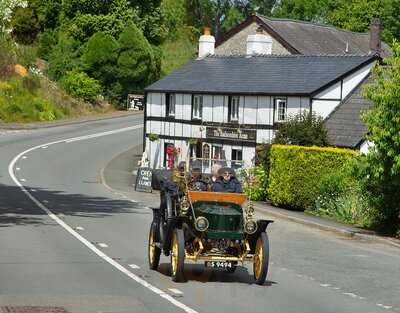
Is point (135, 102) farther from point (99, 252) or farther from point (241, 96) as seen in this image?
point (99, 252)

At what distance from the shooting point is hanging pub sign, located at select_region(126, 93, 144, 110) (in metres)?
80.0

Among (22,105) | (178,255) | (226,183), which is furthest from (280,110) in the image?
(22,105)

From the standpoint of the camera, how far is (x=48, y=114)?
71938mm

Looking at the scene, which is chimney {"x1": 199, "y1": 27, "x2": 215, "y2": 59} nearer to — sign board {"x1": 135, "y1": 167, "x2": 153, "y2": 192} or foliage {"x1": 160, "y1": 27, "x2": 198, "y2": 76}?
sign board {"x1": 135, "y1": 167, "x2": 153, "y2": 192}

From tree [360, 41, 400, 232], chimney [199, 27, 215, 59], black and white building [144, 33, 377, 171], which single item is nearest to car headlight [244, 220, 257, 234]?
tree [360, 41, 400, 232]

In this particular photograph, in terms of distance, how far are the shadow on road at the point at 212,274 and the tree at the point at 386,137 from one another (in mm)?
7834

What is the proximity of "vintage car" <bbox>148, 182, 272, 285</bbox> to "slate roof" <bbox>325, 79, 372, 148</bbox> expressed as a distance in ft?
69.7

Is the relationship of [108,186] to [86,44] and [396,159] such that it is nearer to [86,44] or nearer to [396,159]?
[396,159]

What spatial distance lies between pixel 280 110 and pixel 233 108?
3.52m

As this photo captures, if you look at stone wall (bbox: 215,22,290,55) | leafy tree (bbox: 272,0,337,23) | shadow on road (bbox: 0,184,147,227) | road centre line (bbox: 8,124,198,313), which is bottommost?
shadow on road (bbox: 0,184,147,227)

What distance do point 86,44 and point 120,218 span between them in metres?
51.6

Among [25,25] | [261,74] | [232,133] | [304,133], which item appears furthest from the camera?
[25,25]

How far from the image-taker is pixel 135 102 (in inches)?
3184

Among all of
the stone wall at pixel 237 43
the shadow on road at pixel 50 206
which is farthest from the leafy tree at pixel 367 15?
the shadow on road at pixel 50 206
